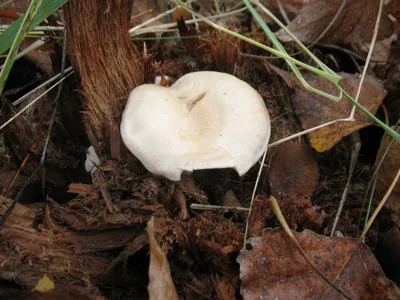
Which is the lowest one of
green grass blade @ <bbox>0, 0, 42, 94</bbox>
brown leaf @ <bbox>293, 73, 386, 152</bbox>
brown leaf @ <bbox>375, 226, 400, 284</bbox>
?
brown leaf @ <bbox>375, 226, 400, 284</bbox>

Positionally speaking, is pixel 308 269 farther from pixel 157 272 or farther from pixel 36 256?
pixel 36 256

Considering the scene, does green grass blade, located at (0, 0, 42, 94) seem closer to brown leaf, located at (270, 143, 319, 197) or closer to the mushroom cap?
the mushroom cap

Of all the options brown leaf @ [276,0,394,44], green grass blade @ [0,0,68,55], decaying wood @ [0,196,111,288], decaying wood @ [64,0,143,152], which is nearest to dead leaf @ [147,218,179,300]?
decaying wood @ [0,196,111,288]

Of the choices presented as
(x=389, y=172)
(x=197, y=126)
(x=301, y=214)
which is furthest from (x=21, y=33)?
(x=389, y=172)

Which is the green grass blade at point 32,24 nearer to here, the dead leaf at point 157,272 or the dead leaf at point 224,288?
Result: the dead leaf at point 157,272

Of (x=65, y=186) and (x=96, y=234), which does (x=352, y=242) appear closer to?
(x=96, y=234)

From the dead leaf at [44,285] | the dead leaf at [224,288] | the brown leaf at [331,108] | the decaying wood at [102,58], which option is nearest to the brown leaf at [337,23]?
the brown leaf at [331,108]
